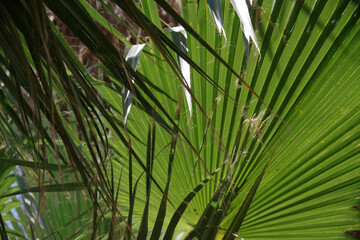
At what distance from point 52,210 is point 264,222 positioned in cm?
96

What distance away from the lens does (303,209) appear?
126 centimetres

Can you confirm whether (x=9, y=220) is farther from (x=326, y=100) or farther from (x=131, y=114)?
(x=326, y=100)

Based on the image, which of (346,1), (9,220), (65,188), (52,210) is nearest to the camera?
(65,188)

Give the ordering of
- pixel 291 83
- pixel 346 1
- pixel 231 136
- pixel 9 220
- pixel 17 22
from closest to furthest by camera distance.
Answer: pixel 17 22, pixel 346 1, pixel 291 83, pixel 231 136, pixel 9 220

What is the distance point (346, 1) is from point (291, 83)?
0.23 m

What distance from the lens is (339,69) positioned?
1.04 meters

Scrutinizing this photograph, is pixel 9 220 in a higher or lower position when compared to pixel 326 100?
lower

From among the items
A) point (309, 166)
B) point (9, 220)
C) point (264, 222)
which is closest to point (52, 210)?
point (9, 220)

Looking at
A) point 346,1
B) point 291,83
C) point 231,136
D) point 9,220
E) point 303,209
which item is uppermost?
point 346,1

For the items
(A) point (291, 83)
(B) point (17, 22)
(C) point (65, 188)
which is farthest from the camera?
(A) point (291, 83)

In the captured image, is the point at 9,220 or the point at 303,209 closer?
the point at 303,209

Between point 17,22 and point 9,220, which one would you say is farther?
point 9,220

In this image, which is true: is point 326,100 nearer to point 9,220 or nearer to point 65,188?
point 65,188

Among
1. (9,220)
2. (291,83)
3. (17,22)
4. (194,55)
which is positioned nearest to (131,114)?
(194,55)
